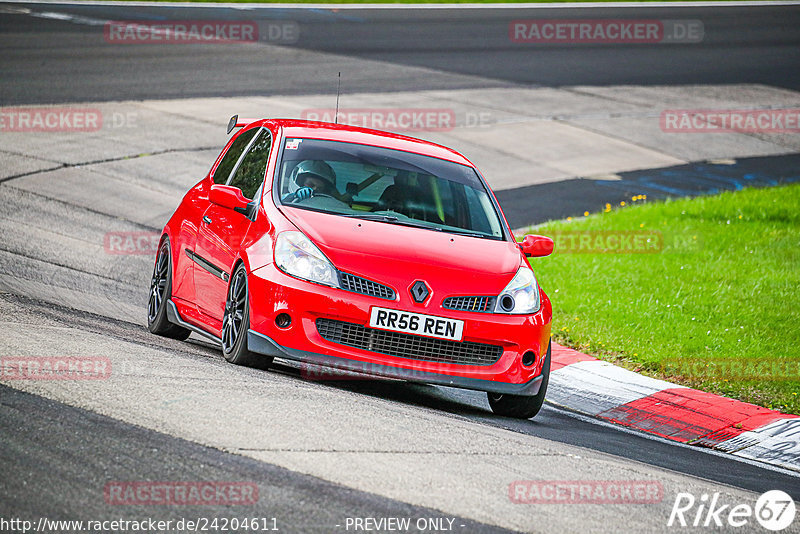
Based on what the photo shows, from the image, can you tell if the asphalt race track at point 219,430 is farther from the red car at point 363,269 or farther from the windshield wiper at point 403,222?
the windshield wiper at point 403,222

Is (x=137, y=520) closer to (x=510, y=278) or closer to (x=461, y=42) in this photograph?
(x=510, y=278)

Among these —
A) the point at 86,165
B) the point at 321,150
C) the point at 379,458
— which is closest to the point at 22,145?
the point at 86,165

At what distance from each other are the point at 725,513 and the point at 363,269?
2.56 meters

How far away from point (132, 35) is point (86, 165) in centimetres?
1100

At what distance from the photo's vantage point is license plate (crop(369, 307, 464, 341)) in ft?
22.0

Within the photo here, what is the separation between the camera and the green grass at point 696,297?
9.41m

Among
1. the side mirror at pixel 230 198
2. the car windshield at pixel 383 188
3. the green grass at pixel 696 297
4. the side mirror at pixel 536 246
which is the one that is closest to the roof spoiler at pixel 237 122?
the car windshield at pixel 383 188

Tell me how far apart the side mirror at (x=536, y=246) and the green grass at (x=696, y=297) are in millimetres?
2061

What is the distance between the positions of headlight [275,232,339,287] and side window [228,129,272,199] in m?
0.98

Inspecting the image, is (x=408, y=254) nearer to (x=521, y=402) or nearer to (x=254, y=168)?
(x=521, y=402)

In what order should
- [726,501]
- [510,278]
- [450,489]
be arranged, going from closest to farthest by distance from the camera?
[450,489] → [726,501] → [510,278]

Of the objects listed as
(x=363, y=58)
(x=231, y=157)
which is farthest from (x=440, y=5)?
(x=231, y=157)

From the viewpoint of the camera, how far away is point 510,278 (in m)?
7.18

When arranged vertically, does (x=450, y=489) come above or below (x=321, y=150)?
below
